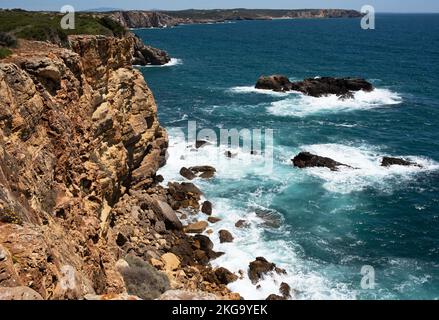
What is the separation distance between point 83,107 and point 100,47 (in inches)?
306

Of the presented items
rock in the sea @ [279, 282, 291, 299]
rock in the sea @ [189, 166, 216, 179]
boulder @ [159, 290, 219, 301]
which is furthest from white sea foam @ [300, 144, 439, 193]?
boulder @ [159, 290, 219, 301]

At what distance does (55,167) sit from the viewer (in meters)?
19.2

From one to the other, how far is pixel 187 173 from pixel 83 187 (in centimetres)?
2304

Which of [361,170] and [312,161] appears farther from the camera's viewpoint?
[312,161]

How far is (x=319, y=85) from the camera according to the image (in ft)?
269

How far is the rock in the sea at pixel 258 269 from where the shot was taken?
97.2 feet

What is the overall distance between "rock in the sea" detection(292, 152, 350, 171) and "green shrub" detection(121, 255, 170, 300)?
27677 mm

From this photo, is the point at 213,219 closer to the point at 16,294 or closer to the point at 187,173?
the point at 187,173

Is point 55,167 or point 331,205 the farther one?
point 331,205

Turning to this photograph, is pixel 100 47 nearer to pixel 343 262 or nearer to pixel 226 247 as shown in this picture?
pixel 226 247

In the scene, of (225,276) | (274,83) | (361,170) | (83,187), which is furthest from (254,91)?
(83,187)

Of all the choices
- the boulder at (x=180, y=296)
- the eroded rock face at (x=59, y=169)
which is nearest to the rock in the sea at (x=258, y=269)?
the eroded rock face at (x=59, y=169)
